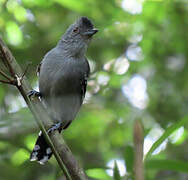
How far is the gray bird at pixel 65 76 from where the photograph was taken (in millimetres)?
4820

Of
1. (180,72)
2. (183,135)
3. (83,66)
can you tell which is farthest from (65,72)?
(180,72)

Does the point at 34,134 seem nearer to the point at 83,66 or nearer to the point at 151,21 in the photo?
the point at 83,66

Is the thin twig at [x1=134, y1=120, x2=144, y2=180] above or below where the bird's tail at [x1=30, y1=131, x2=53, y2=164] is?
below

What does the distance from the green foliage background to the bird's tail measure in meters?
0.15

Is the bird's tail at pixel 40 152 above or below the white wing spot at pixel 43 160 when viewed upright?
above

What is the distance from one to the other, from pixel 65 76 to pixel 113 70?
2.65 ft

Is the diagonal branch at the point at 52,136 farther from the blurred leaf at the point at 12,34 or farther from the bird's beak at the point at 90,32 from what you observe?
the blurred leaf at the point at 12,34

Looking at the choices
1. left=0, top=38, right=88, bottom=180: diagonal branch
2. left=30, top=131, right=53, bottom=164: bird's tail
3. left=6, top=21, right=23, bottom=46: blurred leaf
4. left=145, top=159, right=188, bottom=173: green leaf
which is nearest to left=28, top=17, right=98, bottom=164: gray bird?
left=30, top=131, right=53, bottom=164: bird's tail

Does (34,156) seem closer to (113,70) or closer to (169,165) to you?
(113,70)

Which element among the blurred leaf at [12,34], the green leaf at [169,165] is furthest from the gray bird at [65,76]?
the green leaf at [169,165]

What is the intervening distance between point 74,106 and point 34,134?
67 centimetres

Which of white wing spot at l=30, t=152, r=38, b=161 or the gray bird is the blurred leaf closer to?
the gray bird

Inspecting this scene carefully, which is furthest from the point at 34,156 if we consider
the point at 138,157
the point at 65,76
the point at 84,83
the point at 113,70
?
the point at 138,157

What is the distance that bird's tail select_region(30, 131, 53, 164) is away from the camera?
14.5 ft
